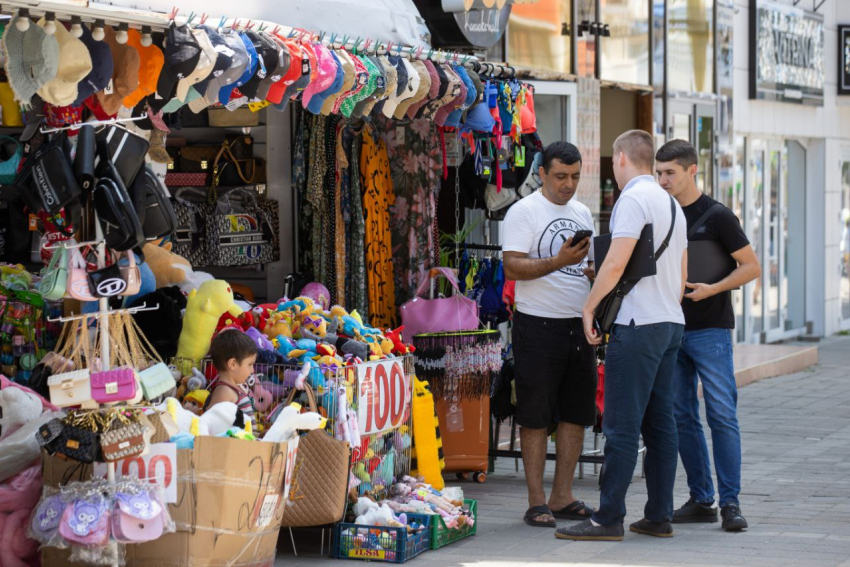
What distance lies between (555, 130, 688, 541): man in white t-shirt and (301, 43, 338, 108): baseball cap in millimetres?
1441

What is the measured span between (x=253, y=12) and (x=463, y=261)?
2380 millimetres

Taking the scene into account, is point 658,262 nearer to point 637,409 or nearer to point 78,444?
point 637,409

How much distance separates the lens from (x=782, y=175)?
16953 mm

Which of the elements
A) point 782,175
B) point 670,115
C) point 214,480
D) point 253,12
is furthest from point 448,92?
point 782,175

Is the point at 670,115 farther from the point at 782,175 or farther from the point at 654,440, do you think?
the point at 654,440

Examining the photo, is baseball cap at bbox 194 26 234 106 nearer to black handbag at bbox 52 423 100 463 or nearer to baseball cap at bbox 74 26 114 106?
baseball cap at bbox 74 26 114 106

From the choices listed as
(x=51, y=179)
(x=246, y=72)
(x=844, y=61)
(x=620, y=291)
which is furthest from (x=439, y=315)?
(x=844, y=61)

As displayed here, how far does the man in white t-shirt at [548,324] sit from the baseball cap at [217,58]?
180 centimetres

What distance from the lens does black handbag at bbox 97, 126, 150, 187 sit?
5043mm

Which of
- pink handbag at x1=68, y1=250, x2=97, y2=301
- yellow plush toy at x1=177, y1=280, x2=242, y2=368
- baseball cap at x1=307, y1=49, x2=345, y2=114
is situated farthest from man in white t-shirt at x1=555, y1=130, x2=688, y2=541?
pink handbag at x1=68, y1=250, x2=97, y2=301

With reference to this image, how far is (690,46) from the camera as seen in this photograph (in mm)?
14047

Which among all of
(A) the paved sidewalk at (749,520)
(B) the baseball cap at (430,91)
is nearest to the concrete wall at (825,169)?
(A) the paved sidewalk at (749,520)

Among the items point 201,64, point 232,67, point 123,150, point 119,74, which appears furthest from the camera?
point 232,67

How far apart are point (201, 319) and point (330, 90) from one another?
1.30 meters
